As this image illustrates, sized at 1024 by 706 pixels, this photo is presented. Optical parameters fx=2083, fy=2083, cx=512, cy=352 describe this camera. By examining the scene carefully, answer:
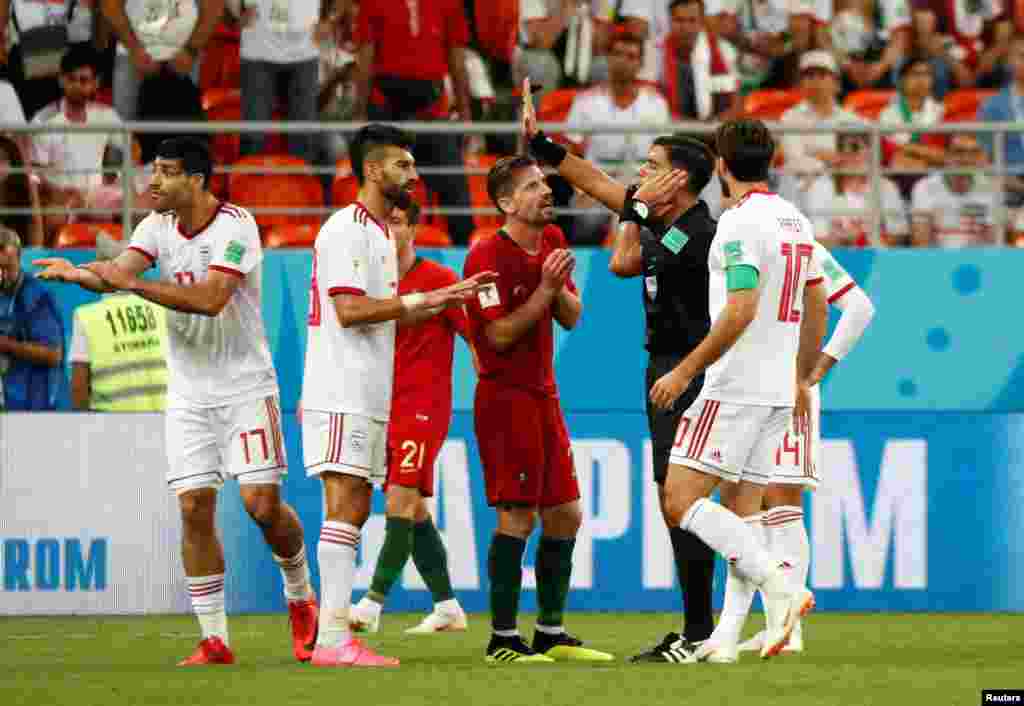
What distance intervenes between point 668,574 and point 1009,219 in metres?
5.08

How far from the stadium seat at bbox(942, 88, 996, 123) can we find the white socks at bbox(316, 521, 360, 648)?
10.7m

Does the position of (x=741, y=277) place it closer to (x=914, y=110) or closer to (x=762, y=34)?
(x=914, y=110)

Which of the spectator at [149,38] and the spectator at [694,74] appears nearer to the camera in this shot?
the spectator at [149,38]

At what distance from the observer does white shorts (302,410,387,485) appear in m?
8.97

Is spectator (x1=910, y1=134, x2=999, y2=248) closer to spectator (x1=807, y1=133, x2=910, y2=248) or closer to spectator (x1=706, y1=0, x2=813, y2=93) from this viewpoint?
spectator (x1=807, y1=133, x2=910, y2=248)

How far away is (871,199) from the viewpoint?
15.6 meters

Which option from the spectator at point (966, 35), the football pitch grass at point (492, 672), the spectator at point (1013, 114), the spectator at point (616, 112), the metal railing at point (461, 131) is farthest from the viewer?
the spectator at point (966, 35)

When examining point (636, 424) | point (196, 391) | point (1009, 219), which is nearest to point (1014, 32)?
point (1009, 219)

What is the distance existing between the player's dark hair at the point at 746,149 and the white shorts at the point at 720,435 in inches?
38.7

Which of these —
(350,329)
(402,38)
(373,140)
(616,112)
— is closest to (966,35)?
(616,112)

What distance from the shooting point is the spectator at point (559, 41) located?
17.2 meters

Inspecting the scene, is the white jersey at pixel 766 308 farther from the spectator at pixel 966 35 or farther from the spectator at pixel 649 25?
the spectator at pixel 966 35

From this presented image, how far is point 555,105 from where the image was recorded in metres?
17.1

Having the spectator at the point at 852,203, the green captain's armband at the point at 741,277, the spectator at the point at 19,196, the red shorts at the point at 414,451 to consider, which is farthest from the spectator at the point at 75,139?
the green captain's armband at the point at 741,277
